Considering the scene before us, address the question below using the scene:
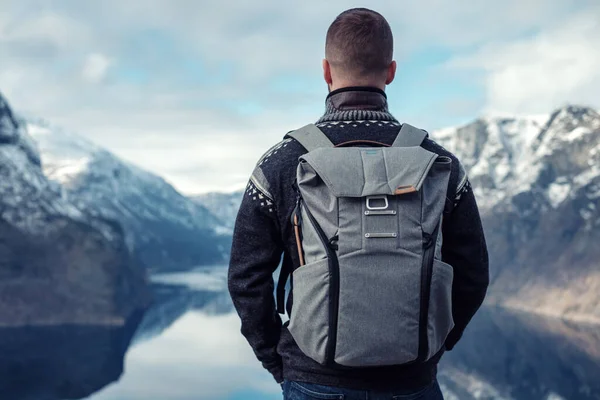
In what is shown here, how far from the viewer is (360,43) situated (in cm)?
382

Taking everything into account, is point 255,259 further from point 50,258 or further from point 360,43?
point 50,258

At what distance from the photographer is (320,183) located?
11.4 ft

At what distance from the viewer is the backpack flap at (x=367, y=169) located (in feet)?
11.0

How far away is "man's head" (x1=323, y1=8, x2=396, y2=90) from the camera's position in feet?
12.5

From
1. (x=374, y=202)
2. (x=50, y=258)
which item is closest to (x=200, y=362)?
(x=50, y=258)

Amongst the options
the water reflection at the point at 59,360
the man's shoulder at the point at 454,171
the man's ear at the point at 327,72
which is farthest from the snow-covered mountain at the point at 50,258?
the man's shoulder at the point at 454,171

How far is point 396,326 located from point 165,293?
605 feet

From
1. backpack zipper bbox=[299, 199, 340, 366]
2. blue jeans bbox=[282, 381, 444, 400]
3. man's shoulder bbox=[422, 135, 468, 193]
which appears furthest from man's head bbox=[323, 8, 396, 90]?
blue jeans bbox=[282, 381, 444, 400]

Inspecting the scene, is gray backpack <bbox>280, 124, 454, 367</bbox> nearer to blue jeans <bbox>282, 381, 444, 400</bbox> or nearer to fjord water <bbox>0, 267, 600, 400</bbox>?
blue jeans <bbox>282, 381, 444, 400</bbox>

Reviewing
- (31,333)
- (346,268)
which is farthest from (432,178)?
(31,333)

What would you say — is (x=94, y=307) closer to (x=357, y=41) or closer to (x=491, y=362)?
(x=491, y=362)

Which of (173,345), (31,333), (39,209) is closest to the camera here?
(173,345)

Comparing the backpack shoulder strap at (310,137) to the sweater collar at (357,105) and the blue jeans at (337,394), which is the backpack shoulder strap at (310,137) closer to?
the sweater collar at (357,105)

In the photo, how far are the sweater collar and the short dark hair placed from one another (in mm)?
106
